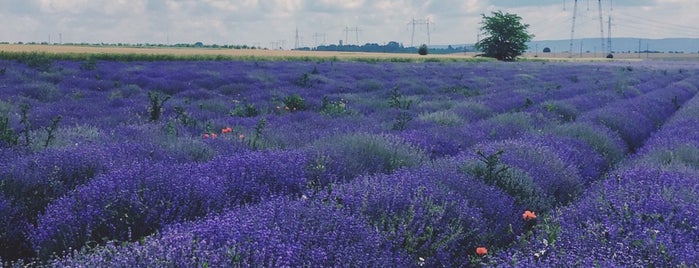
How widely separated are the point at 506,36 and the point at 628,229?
2242 inches

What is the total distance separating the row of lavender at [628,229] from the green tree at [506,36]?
55166 mm

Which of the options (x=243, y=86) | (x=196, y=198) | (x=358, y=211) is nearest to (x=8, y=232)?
(x=196, y=198)

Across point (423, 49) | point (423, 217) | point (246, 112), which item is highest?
point (423, 49)

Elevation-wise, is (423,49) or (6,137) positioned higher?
(423,49)

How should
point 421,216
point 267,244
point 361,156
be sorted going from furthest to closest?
point 361,156 < point 421,216 < point 267,244

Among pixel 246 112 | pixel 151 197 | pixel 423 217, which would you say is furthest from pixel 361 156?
pixel 246 112

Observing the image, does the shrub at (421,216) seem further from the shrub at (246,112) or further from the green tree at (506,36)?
the green tree at (506,36)

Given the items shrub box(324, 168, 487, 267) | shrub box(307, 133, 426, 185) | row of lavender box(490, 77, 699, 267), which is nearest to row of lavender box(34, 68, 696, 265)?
shrub box(324, 168, 487, 267)

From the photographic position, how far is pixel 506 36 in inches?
2242

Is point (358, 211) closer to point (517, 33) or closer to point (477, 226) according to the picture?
point (477, 226)

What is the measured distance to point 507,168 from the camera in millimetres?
4070

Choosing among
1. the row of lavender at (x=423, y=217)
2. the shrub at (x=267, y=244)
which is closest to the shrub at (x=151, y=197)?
the shrub at (x=267, y=244)

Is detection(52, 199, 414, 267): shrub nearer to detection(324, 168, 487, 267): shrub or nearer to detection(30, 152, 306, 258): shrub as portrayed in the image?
detection(324, 168, 487, 267): shrub

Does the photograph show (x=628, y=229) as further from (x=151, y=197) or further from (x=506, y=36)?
(x=506, y=36)
